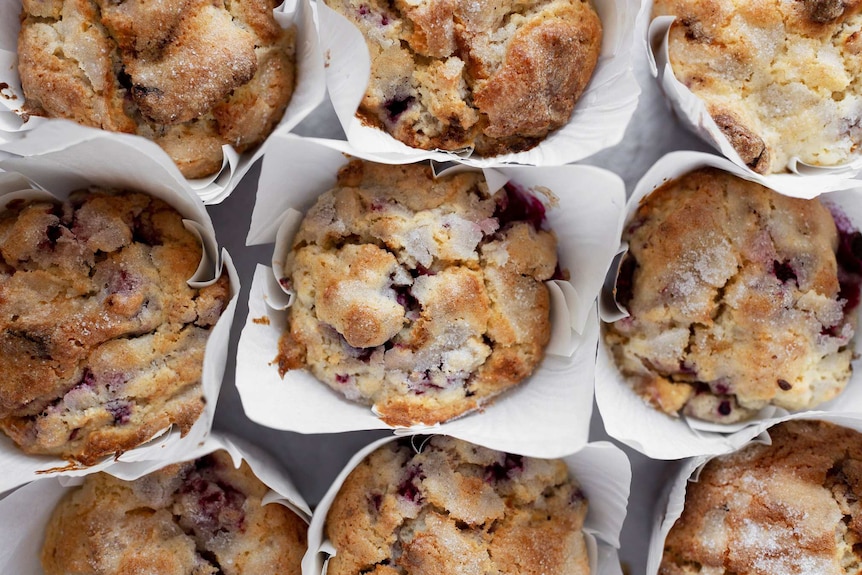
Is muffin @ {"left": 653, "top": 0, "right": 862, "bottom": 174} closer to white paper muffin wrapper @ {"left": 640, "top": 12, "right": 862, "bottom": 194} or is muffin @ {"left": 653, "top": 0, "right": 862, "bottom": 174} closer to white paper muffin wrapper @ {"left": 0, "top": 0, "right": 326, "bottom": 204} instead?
white paper muffin wrapper @ {"left": 640, "top": 12, "right": 862, "bottom": 194}

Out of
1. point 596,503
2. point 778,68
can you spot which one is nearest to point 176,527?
point 596,503

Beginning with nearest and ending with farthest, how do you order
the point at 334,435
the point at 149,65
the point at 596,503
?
the point at 149,65, the point at 596,503, the point at 334,435

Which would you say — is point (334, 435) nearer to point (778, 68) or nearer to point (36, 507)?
point (36, 507)

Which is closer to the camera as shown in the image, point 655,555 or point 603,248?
point 603,248

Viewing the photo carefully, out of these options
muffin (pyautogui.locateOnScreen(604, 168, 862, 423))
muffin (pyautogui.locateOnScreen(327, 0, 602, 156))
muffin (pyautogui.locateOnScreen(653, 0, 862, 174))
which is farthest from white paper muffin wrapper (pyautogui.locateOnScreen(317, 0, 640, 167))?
muffin (pyautogui.locateOnScreen(604, 168, 862, 423))

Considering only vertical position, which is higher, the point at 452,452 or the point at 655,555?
the point at 452,452

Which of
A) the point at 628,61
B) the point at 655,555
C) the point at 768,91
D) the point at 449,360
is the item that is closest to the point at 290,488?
the point at 449,360

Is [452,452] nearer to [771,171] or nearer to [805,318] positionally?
[805,318]
